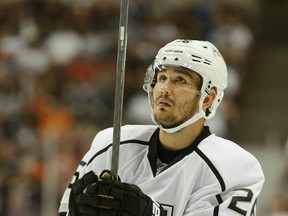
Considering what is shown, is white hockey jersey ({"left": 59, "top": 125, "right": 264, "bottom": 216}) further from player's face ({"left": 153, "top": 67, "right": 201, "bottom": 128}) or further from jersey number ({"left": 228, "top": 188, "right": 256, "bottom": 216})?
player's face ({"left": 153, "top": 67, "right": 201, "bottom": 128})

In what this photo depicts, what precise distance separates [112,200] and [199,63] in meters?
0.60

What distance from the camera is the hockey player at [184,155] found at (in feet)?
10.0

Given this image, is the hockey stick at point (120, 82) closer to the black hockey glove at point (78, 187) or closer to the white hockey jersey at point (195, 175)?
the black hockey glove at point (78, 187)

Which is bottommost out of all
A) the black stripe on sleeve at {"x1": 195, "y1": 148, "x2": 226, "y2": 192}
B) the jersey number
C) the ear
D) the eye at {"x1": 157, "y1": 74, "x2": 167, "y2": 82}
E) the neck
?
the jersey number

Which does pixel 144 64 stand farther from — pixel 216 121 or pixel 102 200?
pixel 102 200

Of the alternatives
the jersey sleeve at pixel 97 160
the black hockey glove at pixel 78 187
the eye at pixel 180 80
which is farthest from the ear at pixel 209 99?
the black hockey glove at pixel 78 187

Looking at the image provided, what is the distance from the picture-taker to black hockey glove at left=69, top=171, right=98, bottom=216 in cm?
290

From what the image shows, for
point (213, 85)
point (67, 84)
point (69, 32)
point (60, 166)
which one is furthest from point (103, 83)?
point (213, 85)

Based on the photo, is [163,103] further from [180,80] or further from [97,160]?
[97,160]

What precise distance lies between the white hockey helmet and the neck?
47 millimetres

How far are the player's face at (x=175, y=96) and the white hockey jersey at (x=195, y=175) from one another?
0.43 feet

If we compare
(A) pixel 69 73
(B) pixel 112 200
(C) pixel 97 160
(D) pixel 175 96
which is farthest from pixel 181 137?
(A) pixel 69 73

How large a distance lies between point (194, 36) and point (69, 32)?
42.9 inches

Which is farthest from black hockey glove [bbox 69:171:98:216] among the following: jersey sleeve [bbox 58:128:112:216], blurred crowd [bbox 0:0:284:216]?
blurred crowd [bbox 0:0:284:216]
